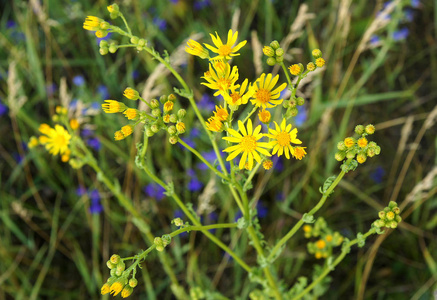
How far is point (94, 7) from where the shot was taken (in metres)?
4.23

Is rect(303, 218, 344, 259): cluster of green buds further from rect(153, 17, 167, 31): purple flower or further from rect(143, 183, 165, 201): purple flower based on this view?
rect(153, 17, 167, 31): purple flower

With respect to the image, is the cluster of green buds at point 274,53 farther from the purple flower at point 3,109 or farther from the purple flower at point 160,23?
the purple flower at point 3,109

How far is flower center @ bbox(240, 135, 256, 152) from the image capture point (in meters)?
1.79

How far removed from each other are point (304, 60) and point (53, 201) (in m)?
2.61

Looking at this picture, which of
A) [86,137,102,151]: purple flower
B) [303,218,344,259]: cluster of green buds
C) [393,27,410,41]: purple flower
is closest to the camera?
[303,218,344,259]: cluster of green buds

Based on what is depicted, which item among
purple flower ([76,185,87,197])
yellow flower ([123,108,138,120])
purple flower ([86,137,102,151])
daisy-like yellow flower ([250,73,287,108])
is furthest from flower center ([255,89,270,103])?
purple flower ([86,137,102,151])

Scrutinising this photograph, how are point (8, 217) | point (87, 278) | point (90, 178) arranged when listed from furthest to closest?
1. point (90, 178)
2. point (8, 217)
3. point (87, 278)

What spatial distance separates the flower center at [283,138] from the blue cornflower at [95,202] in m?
2.21

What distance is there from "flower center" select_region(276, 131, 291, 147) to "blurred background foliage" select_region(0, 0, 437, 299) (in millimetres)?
1185

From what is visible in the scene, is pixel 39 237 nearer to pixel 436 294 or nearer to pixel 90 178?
pixel 90 178

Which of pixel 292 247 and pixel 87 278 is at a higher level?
pixel 292 247

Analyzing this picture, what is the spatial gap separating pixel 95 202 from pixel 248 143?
2.21 metres

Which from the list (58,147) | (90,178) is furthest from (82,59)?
(58,147)

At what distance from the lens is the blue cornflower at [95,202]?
3.58 meters
